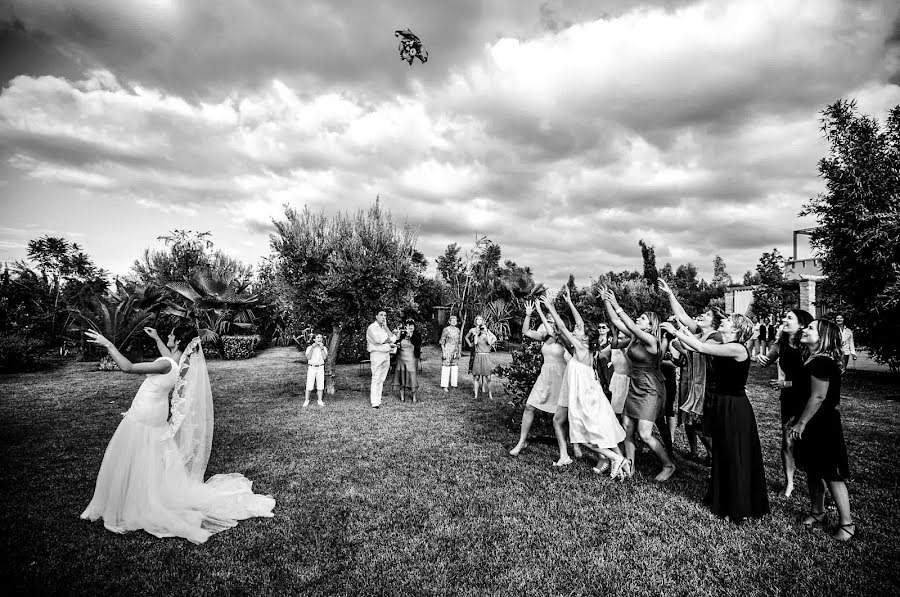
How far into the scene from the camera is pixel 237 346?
19.8m

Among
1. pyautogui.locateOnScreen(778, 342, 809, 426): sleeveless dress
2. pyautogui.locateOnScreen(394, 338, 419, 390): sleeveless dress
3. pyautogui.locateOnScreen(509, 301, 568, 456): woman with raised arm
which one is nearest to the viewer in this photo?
pyautogui.locateOnScreen(778, 342, 809, 426): sleeveless dress

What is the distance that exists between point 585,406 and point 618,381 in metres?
1.75

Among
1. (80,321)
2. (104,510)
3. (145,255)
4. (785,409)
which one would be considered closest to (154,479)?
(104,510)

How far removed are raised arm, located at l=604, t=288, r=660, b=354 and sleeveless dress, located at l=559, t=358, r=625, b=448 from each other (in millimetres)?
861

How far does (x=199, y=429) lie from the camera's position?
5180 mm

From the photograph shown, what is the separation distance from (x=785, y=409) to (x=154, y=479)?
6.95m

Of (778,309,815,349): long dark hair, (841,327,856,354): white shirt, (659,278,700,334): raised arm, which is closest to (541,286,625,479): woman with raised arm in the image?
(659,278,700,334): raised arm

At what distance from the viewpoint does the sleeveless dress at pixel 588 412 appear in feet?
18.8

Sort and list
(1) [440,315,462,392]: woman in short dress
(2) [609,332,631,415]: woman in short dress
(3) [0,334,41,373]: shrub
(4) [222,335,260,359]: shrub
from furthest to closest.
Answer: (4) [222,335,260,359]: shrub
(3) [0,334,41,373]: shrub
(1) [440,315,462,392]: woman in short dress
(2) [609,332,631,415]: woman in short dress

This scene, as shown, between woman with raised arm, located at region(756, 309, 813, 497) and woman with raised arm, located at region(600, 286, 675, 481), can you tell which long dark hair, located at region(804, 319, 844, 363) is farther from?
woman with raised arm, located at region(600, 286, 675, 481)

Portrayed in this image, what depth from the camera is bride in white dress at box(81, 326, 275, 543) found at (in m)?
4.32

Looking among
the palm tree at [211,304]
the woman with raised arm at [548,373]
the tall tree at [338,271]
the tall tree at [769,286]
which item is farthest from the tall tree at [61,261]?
the tall tree at [769,286]

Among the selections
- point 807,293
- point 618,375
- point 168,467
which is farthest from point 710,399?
point 807,293

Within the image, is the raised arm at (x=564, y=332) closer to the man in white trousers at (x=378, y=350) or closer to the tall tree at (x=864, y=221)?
the man in white trousers at (x=378, y=350)
